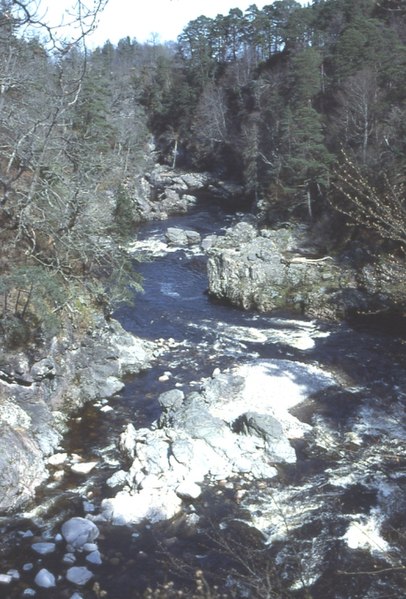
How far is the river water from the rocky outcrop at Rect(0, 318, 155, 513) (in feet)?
1.43

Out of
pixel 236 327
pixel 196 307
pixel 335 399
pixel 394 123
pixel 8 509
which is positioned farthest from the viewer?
pixel 394 123

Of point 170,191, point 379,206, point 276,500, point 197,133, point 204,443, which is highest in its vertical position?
point 197,133

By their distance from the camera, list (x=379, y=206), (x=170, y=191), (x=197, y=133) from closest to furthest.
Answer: (x=379, y=206), (x=170, y=191), (x=197, y=133)

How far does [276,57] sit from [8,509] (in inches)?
2060

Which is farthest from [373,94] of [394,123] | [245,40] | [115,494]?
[245,40]

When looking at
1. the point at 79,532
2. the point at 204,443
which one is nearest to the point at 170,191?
the point at 204,443

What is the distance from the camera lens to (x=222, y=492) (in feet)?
31.9

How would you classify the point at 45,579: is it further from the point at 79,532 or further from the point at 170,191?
the point at 170,191

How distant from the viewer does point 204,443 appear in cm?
1084

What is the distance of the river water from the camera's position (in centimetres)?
754

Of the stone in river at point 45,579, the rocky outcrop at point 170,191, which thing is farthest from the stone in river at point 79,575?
the rocky outcrop at point 170,191

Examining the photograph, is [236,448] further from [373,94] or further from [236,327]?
[373,94]

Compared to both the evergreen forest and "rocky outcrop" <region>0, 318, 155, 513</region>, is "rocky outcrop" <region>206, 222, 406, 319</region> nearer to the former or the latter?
the evergreen forest

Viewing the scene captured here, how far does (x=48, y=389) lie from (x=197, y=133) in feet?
141
